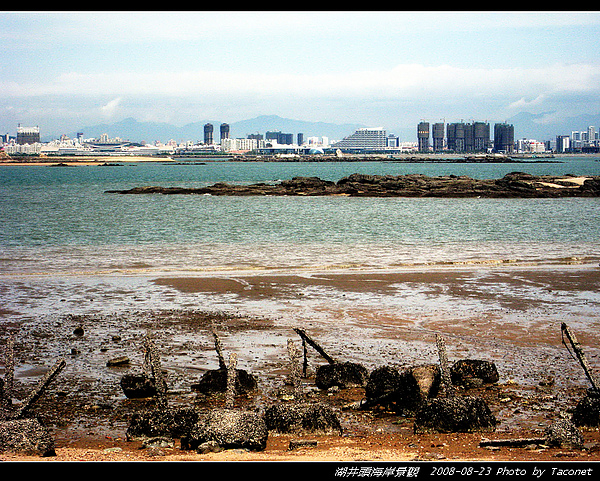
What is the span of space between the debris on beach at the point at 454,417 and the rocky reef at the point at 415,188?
2652 inches

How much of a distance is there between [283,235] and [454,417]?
2847 centimetres

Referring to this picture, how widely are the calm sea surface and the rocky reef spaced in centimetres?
975

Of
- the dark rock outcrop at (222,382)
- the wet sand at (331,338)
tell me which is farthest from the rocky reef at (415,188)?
the dark rock outcrop at (222,382)

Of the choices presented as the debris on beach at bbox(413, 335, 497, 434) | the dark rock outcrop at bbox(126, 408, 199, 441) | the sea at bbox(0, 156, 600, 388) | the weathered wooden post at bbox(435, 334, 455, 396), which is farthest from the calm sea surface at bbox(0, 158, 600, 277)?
the debris on beach at bbox(413, 335, 497, 434)

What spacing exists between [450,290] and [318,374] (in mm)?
9673

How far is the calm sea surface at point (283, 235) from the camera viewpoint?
27.3 meters

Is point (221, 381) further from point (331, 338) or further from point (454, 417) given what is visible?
point (331, 338)

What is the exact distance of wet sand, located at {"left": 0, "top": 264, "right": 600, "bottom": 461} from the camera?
9234mm

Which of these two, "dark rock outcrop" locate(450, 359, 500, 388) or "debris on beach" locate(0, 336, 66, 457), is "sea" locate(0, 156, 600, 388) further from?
"debris on beach" locate(0, 336, 66, 457)

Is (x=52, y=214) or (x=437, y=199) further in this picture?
(x=437, y=199)

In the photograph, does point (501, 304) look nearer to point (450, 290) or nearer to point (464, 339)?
point (450, 290)

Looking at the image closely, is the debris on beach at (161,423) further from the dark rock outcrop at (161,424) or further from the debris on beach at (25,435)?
the debris on beach at (25,435)

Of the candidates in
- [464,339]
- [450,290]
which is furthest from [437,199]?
[464,339]
